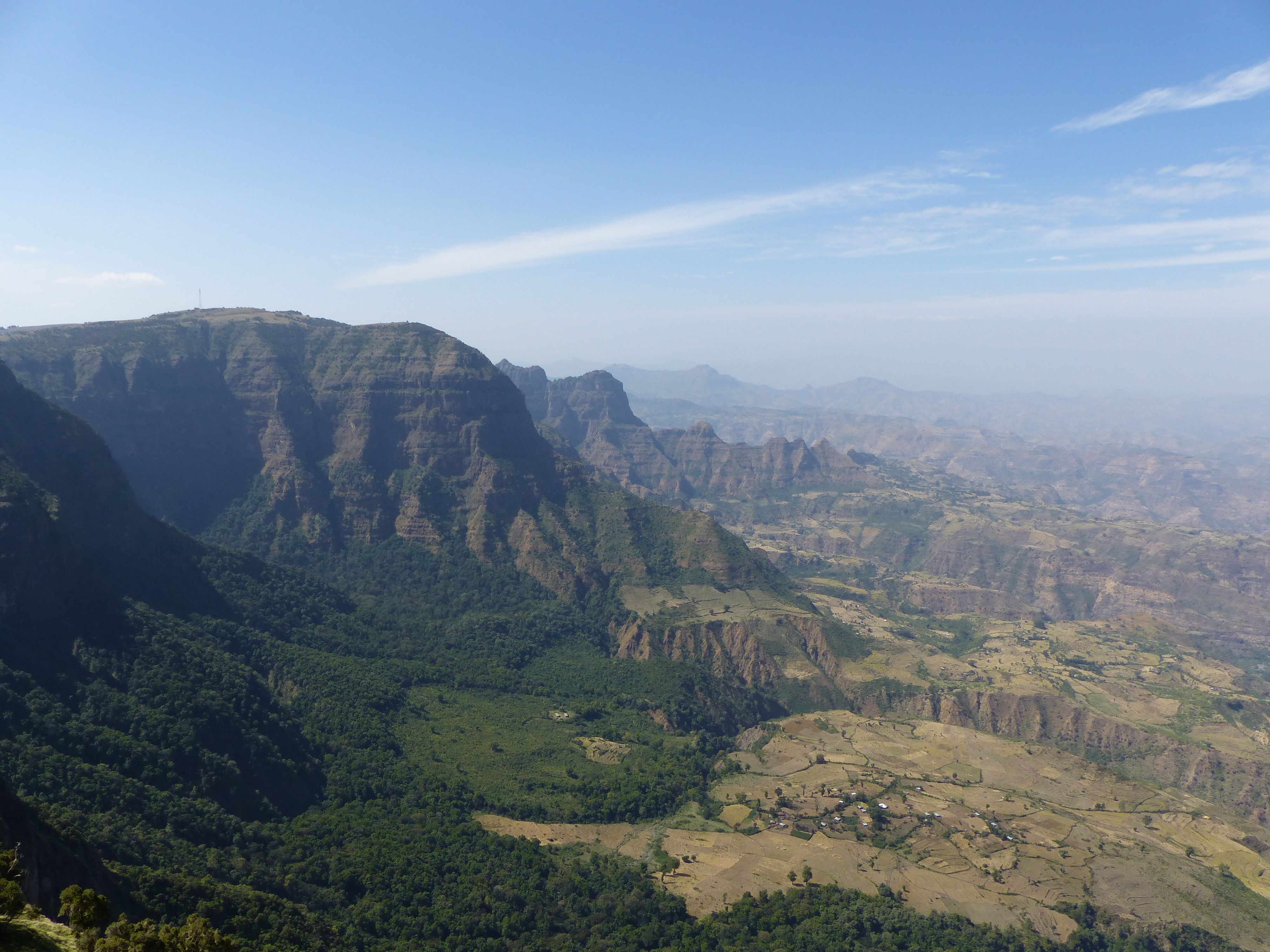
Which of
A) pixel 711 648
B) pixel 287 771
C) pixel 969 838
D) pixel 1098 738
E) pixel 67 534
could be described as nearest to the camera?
pixel 287 771

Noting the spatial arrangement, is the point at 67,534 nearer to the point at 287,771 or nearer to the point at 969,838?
the point at 287,771

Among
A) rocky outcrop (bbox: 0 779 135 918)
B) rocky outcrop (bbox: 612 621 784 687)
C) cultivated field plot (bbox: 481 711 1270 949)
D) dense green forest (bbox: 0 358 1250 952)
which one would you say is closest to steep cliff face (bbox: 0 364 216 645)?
dense green forest (bbox: 0 358 1250 952)

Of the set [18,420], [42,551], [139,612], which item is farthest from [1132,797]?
[18,420]

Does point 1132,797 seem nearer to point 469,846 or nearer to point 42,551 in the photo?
point 469,846

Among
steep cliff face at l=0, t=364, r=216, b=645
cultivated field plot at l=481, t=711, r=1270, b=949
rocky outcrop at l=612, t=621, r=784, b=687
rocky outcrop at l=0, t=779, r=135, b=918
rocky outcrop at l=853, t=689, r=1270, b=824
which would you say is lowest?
rocky outcrop at l=853, t=689, r=1270, b=824

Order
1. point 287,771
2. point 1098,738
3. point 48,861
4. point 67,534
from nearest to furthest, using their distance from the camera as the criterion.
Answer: point 48,861
point 287,771
point 67,534
point 1098,738

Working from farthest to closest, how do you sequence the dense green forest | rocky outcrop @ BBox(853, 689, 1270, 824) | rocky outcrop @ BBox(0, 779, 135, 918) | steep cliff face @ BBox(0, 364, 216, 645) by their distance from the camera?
rocky outcrop @ BBox(853, 689, 1270, 824) → steep cliff face @ BBox(0, 364, 216, 645) → the dense green forest → rocky outcrop @ BBox(0, 779, 135, 918)

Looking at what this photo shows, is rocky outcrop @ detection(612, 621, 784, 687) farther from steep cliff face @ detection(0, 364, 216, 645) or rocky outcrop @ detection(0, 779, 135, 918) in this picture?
Result: rocky outcrop @ detection(0, 779, 135, 918)

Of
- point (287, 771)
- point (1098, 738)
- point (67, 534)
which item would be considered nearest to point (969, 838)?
point (1098, 738)
